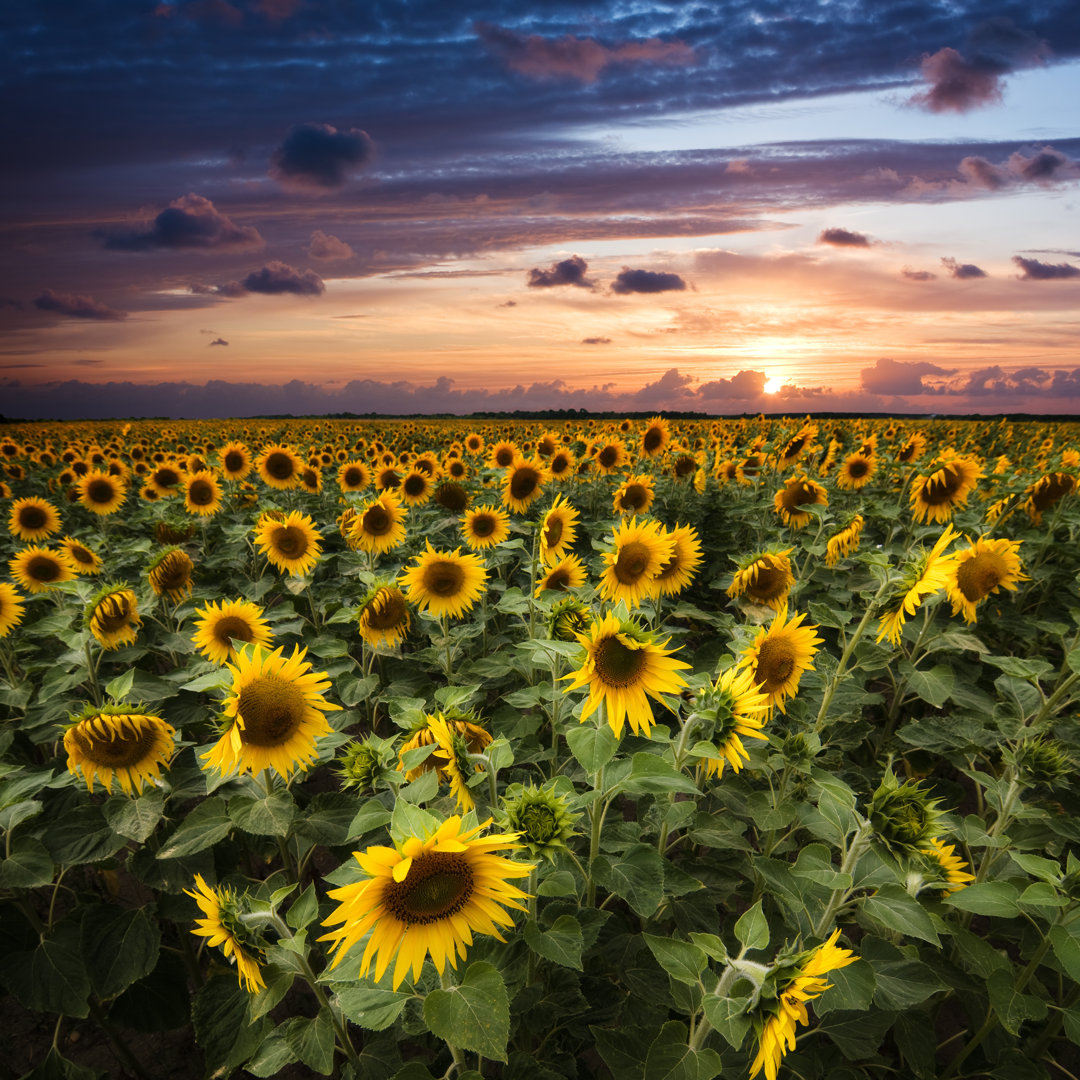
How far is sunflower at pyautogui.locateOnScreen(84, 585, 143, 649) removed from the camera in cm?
349

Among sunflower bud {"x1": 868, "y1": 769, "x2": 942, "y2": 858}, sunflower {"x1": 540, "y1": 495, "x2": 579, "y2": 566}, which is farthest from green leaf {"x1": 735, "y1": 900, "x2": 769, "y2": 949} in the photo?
sunflower {"x1": 540, "y1": 495, "x2": 579, "y2": 566}

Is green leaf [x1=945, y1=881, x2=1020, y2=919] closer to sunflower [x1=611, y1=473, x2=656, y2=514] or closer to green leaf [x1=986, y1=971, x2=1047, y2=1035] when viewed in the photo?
green leaf [x1=986, y1=971, x2=1047, y2=1035]

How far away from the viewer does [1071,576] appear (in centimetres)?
616

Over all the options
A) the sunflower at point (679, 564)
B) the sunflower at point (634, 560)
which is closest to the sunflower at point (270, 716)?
the sunflower at point (634, 560)

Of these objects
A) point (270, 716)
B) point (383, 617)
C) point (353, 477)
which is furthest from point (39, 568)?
point (270, 716)

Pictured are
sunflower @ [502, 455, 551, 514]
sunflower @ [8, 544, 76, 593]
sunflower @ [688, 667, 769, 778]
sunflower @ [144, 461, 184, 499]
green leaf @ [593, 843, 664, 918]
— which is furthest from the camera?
sunflower @ [144, 461, 184, 499]

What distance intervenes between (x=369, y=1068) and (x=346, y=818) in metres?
0.86

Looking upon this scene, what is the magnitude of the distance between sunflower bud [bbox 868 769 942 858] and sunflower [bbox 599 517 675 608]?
197cm

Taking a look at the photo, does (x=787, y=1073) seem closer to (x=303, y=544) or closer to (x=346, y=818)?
(x=346, y=818)

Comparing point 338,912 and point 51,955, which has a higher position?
point 338,912

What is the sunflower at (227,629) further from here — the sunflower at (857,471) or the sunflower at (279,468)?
the sunflower at (857,471)

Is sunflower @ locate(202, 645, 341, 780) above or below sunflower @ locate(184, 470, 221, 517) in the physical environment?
above

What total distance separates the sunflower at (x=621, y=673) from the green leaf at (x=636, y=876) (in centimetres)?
40

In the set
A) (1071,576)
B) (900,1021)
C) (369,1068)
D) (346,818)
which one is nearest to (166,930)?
(346,818)
